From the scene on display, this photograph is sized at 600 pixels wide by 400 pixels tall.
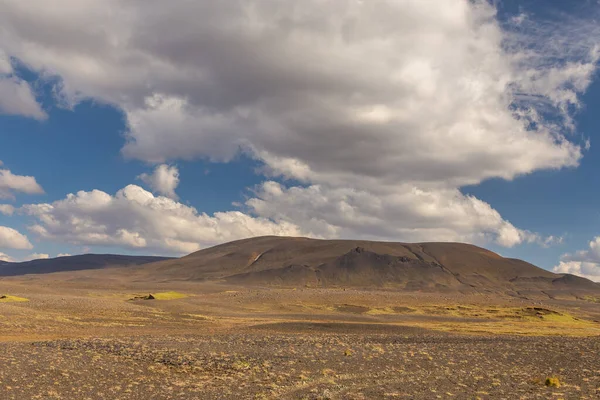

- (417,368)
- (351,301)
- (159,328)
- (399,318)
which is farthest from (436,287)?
(417,368)

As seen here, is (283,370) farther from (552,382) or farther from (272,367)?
(552,382)

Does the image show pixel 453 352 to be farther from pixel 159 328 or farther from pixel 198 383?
pixel 159 328

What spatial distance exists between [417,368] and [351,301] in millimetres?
72493

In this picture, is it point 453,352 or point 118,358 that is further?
point 453,352

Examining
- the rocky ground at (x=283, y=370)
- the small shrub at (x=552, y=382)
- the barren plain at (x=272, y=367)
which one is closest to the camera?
the rocky ground at (x=283, y=370)

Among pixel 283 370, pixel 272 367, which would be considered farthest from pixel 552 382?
pixel 272 367

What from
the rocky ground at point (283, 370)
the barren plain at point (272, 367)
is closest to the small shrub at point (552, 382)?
the barren plain at point (272, 367)

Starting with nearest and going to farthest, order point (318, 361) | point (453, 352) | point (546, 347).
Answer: point (318, 361) < point (453, 352) < point (546, 347)

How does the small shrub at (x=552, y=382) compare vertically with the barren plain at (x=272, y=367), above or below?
above

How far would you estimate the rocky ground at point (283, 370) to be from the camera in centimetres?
1866

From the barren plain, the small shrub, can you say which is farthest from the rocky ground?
the small shrub

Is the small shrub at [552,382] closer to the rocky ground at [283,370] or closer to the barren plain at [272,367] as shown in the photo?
the barren plain at [272,367]

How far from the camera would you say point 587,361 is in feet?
91.4

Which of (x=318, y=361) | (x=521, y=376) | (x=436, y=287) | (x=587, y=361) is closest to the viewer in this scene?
(x=521, y=376)
